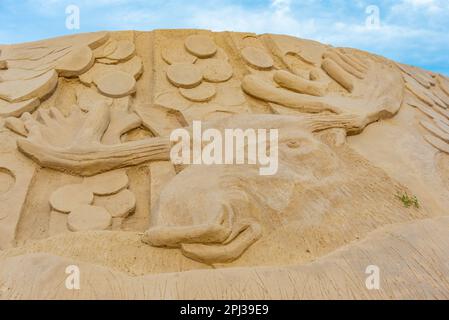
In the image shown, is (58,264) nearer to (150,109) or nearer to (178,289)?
(178,289)

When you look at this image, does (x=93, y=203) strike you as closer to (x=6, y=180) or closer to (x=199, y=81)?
(x=6, y=180)

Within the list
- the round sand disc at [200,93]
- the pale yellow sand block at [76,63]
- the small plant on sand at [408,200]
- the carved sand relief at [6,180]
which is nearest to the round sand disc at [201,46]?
the round sand disc at [200,93]

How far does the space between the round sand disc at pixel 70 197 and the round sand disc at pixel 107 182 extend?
0.11 ft

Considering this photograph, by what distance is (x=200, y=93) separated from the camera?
8.85 ft

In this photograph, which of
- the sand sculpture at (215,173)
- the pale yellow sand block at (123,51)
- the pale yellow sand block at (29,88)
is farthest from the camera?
the pale yellow sand block at (123,51)

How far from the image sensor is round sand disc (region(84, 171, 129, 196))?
204 centimetres

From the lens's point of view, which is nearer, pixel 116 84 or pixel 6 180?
pixel 6 180

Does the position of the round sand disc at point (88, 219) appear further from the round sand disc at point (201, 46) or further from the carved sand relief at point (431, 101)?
the carved sand relief at point (431, 101)

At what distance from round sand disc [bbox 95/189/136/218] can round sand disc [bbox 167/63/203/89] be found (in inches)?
35.4

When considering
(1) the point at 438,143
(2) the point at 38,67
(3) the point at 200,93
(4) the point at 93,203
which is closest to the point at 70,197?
(4) the point at 93,203

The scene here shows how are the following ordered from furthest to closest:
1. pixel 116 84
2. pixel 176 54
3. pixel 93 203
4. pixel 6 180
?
pixel 176 54 < pixel 116 84 < pixel 6 180 < pixel 93 203

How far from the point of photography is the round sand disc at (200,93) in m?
2.65

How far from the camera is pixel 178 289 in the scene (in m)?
1.33

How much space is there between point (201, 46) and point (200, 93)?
0.51 meters
